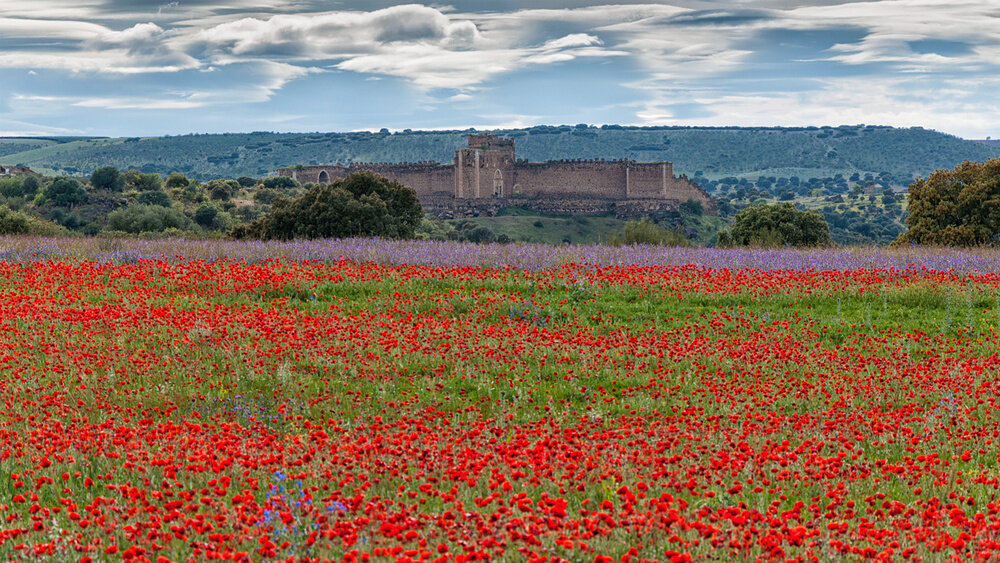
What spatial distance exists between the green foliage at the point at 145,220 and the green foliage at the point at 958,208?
144 feet

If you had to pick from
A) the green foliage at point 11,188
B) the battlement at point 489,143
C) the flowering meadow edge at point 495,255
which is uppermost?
the battlement at point 489,143

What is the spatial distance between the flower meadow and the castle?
5117 inches

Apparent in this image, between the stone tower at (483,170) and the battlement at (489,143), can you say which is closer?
the stone tower at (483,170)

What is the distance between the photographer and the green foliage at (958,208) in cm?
3628

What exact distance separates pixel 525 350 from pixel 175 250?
41.6 ft

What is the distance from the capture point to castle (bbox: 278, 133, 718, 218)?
148500 mm

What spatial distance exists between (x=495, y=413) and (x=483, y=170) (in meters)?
140

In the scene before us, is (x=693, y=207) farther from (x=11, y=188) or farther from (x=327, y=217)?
(x=327, y=217)

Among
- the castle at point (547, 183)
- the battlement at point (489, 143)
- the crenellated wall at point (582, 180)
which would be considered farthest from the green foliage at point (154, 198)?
the crenellated wall at point (582, 180)

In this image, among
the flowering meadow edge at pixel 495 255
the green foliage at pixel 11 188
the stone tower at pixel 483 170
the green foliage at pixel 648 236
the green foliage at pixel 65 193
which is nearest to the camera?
the flowering meadow edge at pixel 495 255

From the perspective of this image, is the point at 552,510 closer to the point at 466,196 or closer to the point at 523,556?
the point at 523,556

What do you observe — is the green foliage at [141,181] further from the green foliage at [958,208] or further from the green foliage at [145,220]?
the green foliage at [958,208]

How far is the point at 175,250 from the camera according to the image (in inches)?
859

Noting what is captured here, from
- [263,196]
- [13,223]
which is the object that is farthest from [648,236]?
[263,196]
